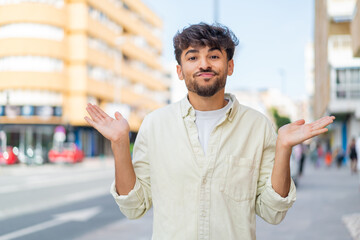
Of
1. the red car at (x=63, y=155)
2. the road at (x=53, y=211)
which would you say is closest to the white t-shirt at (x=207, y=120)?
the road at (x=53, y=211)

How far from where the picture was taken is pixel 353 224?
28.9 ft

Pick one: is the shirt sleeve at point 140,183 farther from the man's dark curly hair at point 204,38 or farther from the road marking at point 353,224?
the road marking at point 353,224

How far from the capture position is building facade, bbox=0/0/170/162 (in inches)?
1575

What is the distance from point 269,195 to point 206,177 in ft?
1.03

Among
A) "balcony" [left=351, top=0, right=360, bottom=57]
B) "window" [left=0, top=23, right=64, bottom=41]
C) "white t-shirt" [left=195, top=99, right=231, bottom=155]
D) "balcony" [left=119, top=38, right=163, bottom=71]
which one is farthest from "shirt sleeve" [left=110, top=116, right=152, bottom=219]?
"balcony" [left=119, top=38, right=163, bottom=71]

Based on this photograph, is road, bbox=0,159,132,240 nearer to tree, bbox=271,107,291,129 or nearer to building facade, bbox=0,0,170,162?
building facade, bbox=0,0,170,162

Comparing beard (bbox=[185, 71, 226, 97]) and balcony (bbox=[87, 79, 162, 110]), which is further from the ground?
balcony (bbox=[87, 79, 162, 110])

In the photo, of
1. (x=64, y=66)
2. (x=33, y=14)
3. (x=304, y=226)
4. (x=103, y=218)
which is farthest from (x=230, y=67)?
(x=64, y=66)

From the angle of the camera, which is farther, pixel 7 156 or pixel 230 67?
pixel 7 156

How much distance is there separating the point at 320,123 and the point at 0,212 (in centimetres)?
1000

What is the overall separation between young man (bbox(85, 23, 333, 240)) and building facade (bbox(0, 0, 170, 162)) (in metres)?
30.9

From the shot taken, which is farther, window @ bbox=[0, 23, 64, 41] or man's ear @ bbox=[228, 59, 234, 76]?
window @ bbox=[0, 23, 64, 41]

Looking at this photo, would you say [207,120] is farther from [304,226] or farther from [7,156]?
[7,156]

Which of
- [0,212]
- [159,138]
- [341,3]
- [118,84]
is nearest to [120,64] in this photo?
[118,84]
